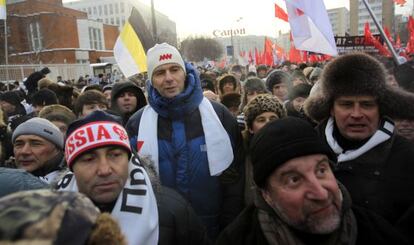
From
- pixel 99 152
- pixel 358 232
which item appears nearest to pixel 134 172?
pixel 99 152

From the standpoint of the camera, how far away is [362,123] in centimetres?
224

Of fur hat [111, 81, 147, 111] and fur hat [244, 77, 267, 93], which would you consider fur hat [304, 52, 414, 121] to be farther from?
fur hat [111, 81, 147, 111]

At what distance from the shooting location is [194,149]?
279 centimetres

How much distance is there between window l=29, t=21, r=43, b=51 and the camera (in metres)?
41.4

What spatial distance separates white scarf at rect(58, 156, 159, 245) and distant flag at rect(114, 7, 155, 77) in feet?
13.8

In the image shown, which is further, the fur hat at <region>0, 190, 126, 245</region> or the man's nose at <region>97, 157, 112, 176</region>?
the man's nose at <region>97, 157, 112, 176</region>

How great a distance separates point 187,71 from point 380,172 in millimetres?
1780

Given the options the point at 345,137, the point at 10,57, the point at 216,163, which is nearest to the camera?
the point at 345,137

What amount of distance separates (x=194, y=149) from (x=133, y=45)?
3899 millimetres

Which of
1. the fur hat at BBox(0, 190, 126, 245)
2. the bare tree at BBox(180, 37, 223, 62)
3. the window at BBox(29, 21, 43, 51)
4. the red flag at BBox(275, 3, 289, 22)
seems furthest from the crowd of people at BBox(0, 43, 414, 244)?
the bare tree at BBox(180, 37, 223, 62)

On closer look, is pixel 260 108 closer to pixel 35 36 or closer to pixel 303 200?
pixel 303 200

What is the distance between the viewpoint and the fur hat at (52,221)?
0.92 metres

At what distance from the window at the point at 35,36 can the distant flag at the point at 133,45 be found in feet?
129

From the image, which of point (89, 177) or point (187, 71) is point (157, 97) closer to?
point (187, 71)
